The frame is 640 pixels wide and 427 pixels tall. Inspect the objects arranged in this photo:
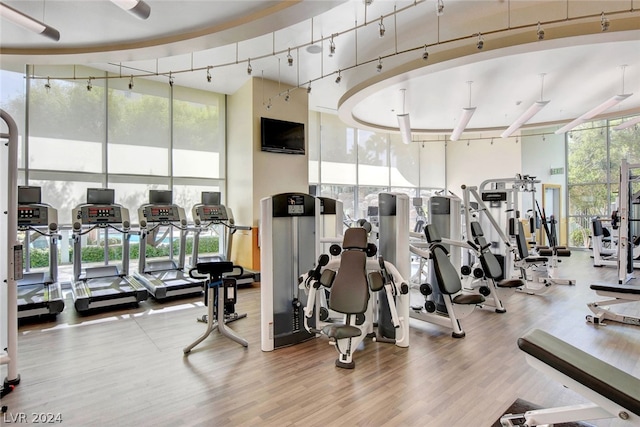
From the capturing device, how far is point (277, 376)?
3.13m

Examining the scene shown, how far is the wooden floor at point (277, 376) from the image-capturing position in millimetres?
2562

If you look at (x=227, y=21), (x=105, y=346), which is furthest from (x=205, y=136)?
(x=105, y=346)

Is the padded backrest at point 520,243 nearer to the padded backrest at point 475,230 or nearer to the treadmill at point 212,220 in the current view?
the padded backrest at point 475,230

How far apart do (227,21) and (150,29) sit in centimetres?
113

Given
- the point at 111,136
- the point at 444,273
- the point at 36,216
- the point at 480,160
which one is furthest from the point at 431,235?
the point at 480,160

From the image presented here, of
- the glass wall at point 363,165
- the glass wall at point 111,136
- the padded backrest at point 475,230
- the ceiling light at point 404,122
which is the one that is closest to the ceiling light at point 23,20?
the glass wall at point 111,136

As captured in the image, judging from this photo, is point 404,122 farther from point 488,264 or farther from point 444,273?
point 444,273

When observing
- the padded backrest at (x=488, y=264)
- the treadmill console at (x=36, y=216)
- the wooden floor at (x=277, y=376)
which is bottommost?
the wooden floor at (x=277, y=376)

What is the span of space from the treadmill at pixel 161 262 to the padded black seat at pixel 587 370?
5.01m

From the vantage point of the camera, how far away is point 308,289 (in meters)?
3.81

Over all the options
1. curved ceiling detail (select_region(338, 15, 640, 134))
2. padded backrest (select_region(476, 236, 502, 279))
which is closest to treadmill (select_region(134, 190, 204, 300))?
curved ceiling detail (select_region(338, 15, 640, 134))

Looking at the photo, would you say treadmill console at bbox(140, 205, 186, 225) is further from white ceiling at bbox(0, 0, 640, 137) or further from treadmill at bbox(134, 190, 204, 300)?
white ceiling at bbox(0, 0, 640, 137)

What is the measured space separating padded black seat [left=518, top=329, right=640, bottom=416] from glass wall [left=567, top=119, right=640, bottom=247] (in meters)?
11.2

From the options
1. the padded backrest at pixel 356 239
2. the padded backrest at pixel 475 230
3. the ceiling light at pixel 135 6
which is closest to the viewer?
the ceiling light at pixel 135 6
